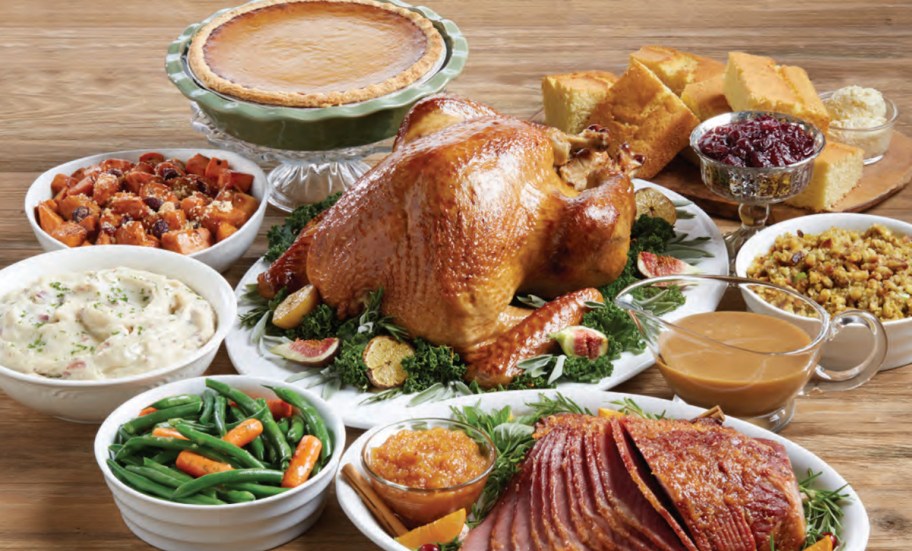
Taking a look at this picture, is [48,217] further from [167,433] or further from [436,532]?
[436,532]

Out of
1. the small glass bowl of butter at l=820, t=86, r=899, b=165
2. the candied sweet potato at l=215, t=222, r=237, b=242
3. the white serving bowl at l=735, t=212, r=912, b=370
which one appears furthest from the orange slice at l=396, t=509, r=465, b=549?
the small glass bowl of butter at l=820, t=86, r=899, b=165

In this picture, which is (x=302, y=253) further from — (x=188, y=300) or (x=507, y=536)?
(x=507, y=536)

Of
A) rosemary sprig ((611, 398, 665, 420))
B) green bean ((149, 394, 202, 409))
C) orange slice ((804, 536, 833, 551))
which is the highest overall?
orange slice ((804, 536, 833, 551))

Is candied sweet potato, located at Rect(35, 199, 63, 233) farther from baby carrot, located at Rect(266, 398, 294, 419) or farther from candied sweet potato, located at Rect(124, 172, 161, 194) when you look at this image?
baby carrot, located at Rect(266, 398, 294, 419)

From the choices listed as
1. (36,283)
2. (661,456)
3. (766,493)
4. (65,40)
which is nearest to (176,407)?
(36,283)

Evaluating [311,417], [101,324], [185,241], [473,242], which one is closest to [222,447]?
[311,417]

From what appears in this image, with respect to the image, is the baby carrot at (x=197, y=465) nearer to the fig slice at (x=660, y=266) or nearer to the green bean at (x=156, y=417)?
the green bean at (x=156, y=417)
